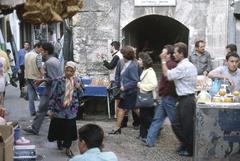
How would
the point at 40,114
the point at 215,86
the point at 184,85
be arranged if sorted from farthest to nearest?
the point at 40,114 < the point at 215,86 < the point at 184,85

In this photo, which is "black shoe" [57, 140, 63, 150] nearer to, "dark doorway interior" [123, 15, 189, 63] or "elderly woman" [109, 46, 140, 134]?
"elderly woman" [109, 46, 140, 134]

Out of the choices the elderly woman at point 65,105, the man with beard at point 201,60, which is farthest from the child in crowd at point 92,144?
the man with beard at point 201,60

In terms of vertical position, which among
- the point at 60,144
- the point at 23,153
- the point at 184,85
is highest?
the point at 184,85

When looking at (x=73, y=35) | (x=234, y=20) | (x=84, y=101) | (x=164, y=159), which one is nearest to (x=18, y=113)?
(x=84, y=101)

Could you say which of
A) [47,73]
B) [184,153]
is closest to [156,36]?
[47,73]

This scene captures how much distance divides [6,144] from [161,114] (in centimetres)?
426

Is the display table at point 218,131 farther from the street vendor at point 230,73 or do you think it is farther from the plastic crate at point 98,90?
the plastic crate at point 98,90

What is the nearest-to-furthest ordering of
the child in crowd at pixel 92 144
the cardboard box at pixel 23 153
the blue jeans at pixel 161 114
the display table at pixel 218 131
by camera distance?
1. the child in crowd at pixel 92 144
2. the cardboard box at pixel 23 153
3. the display table at pixel 218 131
4. the blue jeans at pixel 161 114

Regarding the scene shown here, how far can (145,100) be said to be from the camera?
954cm

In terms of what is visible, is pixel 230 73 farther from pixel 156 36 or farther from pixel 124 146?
pixel 156 36

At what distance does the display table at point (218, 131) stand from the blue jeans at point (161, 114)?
110cm

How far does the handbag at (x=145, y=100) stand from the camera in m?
9.53

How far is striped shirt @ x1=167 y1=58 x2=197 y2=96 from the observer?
8281mm

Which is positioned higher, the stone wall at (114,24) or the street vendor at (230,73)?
the stone wall at (114,24)
